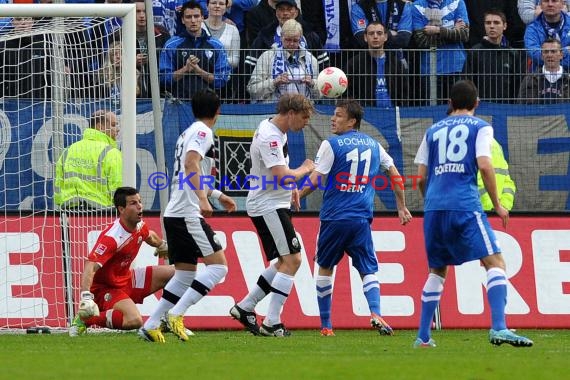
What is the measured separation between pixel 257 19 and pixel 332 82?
3075 millimetres

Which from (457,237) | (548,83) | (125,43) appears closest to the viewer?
(457,237)

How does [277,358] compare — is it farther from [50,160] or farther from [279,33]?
[279,33]

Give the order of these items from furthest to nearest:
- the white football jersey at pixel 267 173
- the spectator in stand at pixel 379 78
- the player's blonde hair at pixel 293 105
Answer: the spectator in stand at pixel 379 78
the player's blonde hair at pixel 293 105
the white football jersey at pixel 267 173

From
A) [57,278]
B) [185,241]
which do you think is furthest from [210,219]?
[185,241]

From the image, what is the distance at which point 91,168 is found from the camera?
13.5 m

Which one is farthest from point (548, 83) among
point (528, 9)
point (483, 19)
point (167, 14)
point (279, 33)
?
point (167, 14)

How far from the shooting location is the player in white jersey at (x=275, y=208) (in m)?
12.0

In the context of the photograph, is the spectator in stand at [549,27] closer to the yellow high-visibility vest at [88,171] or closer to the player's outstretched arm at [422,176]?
the yellow high-visibility vest at [88,171]

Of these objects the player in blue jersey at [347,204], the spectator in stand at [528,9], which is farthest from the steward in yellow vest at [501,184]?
the spectator in stand at [528,9]

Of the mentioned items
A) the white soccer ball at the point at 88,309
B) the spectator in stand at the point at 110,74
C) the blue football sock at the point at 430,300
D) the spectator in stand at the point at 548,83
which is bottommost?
the white soccer ball at the point at 88,309

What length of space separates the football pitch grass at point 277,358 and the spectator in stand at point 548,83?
138 inches

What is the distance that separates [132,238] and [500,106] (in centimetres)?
507

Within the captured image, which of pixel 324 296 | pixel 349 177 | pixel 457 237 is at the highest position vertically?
pixel 349 177

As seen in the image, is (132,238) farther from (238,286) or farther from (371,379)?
(371,379)
